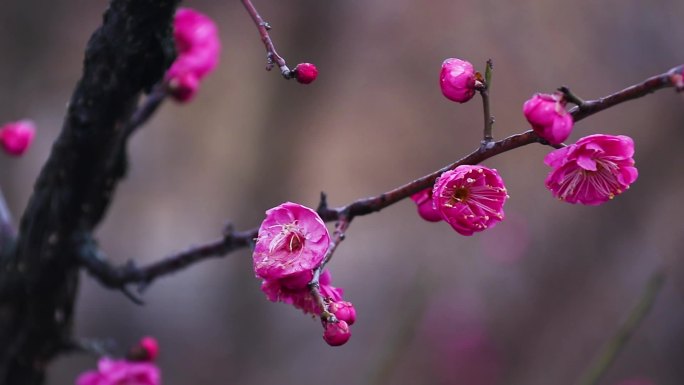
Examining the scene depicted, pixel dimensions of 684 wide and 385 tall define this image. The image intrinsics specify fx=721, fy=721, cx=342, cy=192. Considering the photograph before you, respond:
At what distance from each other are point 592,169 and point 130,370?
1054mm

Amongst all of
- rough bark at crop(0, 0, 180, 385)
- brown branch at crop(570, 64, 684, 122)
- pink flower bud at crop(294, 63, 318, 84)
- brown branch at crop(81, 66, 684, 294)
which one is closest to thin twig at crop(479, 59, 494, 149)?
brown branch at crop(81, 66, 684, 294)

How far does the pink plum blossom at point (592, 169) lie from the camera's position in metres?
0.93

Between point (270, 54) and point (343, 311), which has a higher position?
point (270, 54)

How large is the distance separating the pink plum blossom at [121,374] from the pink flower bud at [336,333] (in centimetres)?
79

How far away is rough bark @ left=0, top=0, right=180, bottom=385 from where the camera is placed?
117cm

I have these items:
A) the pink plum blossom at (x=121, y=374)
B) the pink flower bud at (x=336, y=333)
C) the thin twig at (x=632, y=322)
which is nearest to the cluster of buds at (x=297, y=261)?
the pink flower bud at (x=336, y=333)

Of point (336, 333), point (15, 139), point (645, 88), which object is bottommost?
point (336, 333)

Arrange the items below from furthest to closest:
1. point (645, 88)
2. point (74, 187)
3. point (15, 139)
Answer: point (15, 139) < point (74, 187) < point (645, 88)

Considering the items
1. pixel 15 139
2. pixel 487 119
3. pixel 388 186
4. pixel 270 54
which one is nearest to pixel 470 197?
pixel 487 119

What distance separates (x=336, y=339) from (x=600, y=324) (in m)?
3.76

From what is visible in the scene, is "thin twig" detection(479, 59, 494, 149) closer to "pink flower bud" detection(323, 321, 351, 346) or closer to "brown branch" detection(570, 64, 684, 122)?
"brown branch" detection(570, 64, 684, 122)

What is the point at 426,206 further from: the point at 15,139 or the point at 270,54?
the point at 15,139

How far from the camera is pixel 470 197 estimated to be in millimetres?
951

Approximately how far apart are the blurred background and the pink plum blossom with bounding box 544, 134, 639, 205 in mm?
1202
